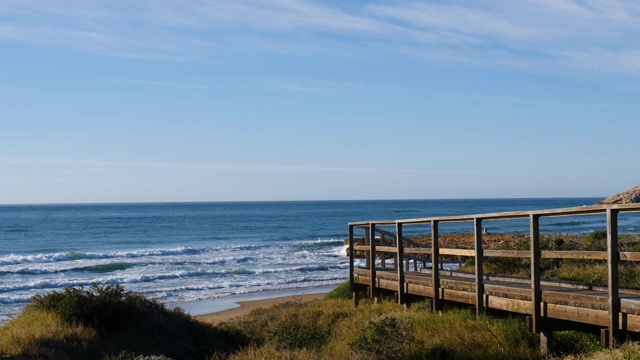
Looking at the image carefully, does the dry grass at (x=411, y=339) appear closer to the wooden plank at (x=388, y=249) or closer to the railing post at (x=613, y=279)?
the wooden plank at (x=388, y=249)

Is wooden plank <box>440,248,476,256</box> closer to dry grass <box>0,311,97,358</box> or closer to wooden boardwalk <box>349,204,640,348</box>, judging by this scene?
wooden boardwalk <box>349,204,640,348</box>

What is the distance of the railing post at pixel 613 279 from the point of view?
8.90m

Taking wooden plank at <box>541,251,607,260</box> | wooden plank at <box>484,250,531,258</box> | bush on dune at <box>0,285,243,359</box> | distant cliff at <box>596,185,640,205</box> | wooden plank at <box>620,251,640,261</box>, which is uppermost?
wooden plank at <box>620,251,640,261</box>

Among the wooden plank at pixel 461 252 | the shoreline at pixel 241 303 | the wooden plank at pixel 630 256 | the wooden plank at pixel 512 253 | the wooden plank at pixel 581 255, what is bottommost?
the shoreline at pixel 241 303

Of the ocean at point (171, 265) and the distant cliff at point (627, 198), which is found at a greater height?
the distant cliff at point (627, 198)

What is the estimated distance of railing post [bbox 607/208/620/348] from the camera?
8898 mm

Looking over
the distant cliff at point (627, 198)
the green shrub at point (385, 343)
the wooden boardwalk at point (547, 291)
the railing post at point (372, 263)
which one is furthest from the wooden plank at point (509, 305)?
the distant cliff at point (627, 198)

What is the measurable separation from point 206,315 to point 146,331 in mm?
9461

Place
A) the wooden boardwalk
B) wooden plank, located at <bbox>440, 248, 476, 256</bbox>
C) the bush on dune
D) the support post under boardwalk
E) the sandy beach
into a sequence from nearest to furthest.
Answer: the wooden boardwalk → the support post under boardwalk → the bush on dune → wooden plank, located at <bbox>440, 248, 476, 256</bbox> → the sandy beach

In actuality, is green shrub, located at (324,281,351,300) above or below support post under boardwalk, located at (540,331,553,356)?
below

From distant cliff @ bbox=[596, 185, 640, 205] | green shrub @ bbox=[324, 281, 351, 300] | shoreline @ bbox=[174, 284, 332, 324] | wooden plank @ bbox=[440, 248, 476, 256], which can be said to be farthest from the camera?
distant cliff @ bbox=[596, 185, 640, 205]

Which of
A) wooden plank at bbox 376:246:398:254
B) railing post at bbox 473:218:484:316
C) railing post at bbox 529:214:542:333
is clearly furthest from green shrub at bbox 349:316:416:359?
wooden plank at bbox 376:246:398:254

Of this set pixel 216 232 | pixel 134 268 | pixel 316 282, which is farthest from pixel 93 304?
pixel 216 232

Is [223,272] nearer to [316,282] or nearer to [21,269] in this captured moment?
[316,282]
